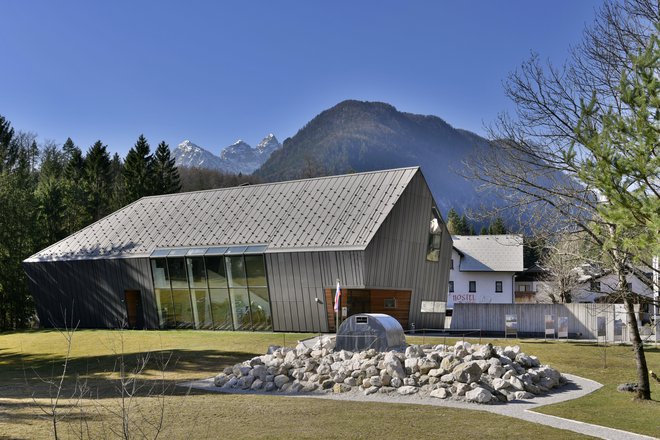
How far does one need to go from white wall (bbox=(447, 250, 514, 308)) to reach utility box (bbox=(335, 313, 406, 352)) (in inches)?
1535

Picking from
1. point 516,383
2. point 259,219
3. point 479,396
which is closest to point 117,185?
point 259,219

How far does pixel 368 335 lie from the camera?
821 inches

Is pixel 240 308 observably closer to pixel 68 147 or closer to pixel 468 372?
pixel 468 372

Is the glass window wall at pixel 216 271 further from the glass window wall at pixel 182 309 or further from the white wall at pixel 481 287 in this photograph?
the white wall at pixel 481 287

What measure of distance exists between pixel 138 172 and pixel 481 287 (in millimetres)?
39137

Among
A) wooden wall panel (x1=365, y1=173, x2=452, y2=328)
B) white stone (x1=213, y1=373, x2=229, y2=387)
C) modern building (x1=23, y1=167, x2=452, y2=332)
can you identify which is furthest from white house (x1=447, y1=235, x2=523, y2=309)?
white stone (x1=213, y1=373, x2=229, y2=387)

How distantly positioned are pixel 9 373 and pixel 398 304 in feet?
64.6

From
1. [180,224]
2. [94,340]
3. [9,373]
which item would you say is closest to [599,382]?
[9,373]

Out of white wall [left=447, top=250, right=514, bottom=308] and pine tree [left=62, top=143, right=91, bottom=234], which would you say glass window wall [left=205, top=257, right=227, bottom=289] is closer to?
pine tree [left=62, top=143, right=91, bottom=234]

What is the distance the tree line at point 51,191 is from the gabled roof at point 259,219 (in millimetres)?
3727

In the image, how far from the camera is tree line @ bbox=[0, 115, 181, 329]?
42.0m

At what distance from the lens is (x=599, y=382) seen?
62.4 feet

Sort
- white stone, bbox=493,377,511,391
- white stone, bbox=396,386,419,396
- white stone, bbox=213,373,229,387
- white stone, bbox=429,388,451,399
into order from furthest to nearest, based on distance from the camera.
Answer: white stone, bbox=213,373,229,387 < white stone, bbox=396,386,419,396 < white stone, bbox=493,377,511,391 < white stone, bbox=429,388,451,399

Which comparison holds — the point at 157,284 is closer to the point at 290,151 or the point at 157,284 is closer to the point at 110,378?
the point at 110,378
